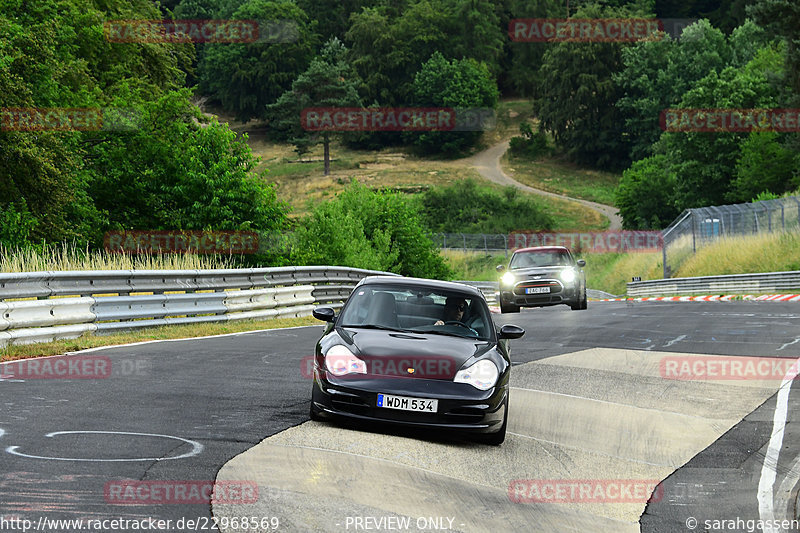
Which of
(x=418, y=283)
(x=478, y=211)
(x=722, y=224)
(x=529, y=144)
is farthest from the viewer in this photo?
(x=529, y=144)

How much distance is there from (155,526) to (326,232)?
3377 cm

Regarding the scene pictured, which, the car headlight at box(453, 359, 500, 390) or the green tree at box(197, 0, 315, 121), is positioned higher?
the green tree at box(197, 0, 315, 121)

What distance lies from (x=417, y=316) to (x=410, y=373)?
1.89 metres

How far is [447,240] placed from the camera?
7862 centimetres

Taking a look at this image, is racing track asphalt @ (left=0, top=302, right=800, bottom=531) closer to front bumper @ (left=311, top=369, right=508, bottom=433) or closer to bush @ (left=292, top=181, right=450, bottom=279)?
front bumper @ (left=311, top=369, right=508, bottom=433)

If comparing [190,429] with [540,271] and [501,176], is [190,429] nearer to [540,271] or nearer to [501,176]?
[540,271]

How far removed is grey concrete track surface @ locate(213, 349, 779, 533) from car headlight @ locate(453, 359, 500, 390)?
0.53 metres

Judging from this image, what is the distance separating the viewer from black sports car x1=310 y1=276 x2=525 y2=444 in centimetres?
822

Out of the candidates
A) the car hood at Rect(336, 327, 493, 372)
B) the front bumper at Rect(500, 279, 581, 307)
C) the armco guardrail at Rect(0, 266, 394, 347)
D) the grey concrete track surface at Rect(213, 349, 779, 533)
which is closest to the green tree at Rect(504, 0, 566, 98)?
the front bumper at Rect(500, 279, 581, 307)

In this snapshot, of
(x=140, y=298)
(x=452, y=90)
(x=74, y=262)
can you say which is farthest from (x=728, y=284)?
(x=452, y=90)

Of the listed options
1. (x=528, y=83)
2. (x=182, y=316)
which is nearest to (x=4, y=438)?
(x=182, y=316)

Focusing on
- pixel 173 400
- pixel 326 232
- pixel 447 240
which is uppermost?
pixel 173 400

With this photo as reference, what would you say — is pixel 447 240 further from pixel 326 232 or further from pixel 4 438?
pixel 4 438

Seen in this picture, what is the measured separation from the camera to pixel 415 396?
8.19 metres
